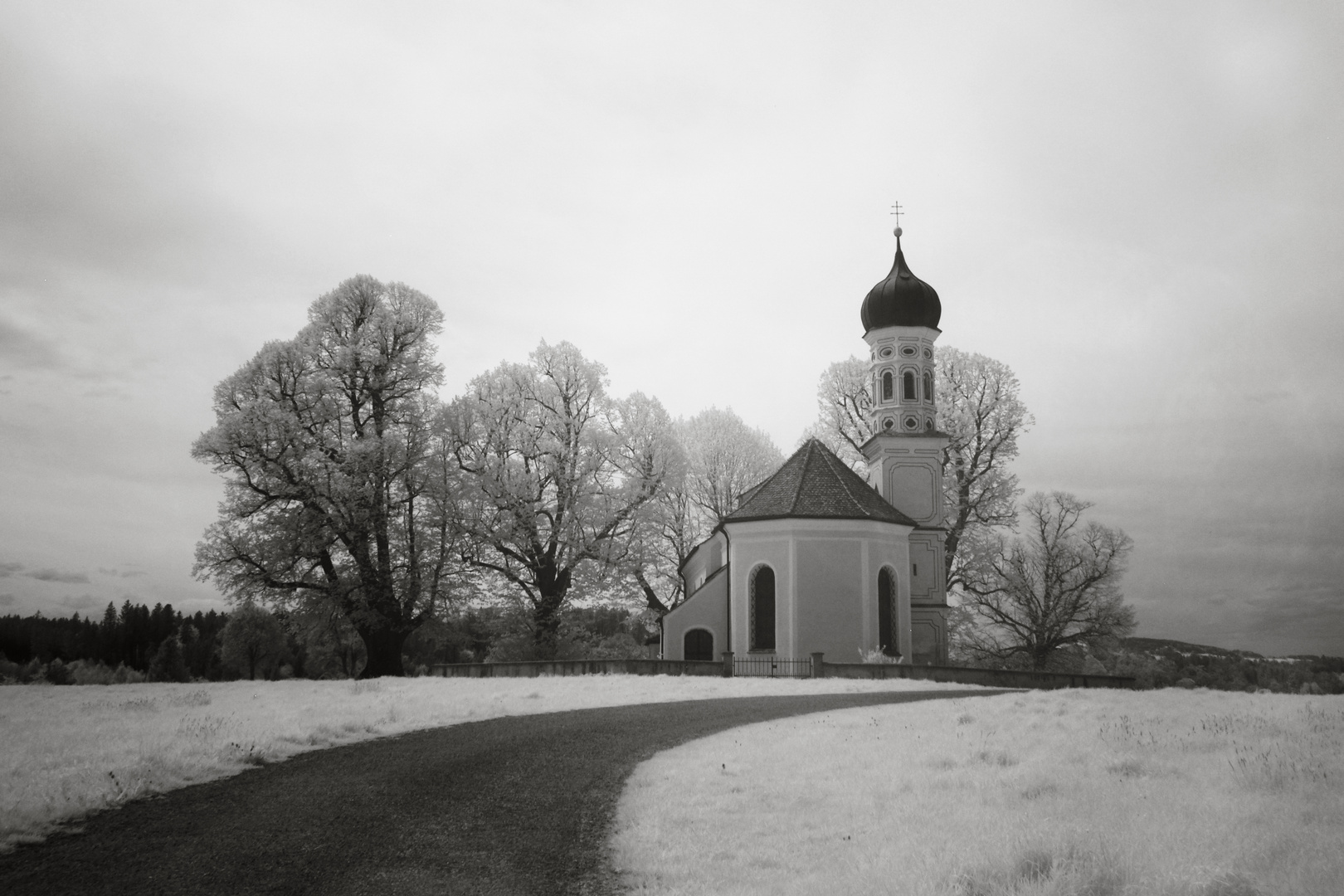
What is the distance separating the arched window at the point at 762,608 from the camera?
33.8m

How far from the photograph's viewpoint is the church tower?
37.8m

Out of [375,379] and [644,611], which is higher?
[375,379]

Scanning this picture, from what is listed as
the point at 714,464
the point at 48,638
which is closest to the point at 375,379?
the point at 48,638

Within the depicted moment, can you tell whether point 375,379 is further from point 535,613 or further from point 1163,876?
point 1163,876

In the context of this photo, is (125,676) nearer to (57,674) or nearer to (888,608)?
(57,674)

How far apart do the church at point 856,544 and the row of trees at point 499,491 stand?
2.53 m

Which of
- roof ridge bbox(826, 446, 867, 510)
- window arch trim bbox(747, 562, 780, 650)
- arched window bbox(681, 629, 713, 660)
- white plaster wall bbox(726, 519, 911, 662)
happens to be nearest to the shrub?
white plaster wall bbox(726, 519, 911, 662)

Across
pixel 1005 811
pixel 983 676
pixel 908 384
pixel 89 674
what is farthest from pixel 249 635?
pixel 1005 811

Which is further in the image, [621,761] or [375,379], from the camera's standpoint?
[375,379]

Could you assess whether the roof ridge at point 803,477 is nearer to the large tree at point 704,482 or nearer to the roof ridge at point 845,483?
the roof ridge at point 845,483

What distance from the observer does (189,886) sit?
5691 millimetres

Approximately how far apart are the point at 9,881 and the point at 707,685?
60.8 ft

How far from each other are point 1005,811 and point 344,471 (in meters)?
24.7

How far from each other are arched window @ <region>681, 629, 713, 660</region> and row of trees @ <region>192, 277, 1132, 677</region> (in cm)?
330
